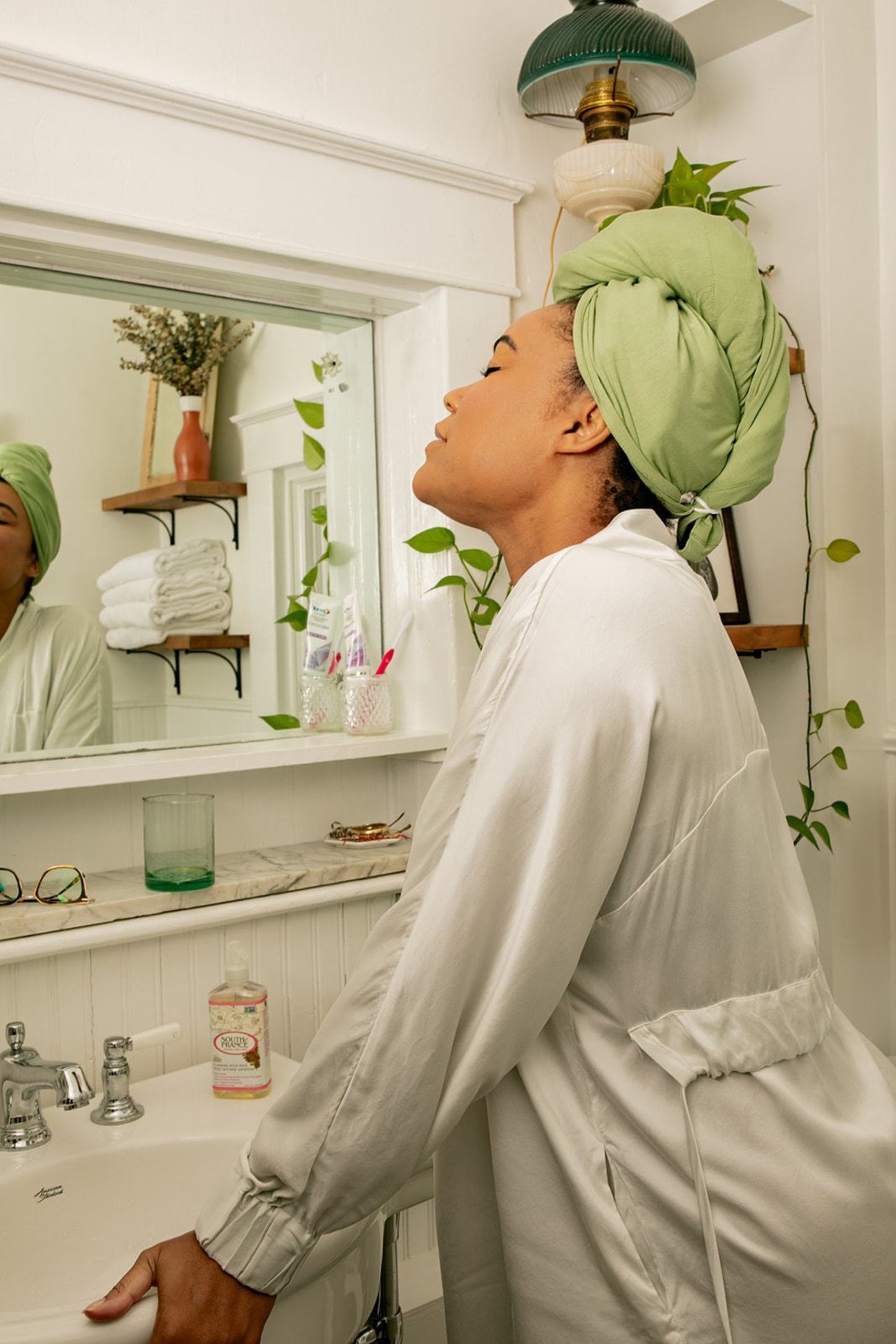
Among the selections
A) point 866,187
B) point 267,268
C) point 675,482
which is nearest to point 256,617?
point 267,268

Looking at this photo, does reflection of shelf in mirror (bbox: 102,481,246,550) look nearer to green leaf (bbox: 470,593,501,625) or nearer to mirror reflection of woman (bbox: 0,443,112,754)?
mirror reflection of woman (bbox: 0,443,112,754)

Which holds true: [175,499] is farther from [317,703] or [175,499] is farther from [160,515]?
[317,703]

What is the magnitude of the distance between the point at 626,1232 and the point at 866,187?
175 centimetres

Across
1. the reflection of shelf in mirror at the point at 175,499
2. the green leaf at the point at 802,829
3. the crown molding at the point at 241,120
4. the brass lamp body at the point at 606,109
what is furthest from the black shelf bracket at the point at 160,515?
the green leaf at the point at 802,829

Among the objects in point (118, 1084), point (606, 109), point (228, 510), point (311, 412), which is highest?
point (606, 109)

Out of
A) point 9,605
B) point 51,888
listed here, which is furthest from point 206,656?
point 51,888

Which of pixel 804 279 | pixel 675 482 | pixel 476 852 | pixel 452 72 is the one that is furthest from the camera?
pixel 804 279

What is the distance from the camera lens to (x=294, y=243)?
146 cm

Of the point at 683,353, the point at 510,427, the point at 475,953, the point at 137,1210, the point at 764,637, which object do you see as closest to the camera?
the point at 475,953

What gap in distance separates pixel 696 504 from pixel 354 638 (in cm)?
69

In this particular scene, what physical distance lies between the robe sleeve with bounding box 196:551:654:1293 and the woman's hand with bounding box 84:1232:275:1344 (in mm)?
13

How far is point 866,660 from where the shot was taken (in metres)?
1.97

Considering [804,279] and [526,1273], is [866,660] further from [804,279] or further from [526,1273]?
[526,1273]

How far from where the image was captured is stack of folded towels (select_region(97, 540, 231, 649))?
4.83 feet
